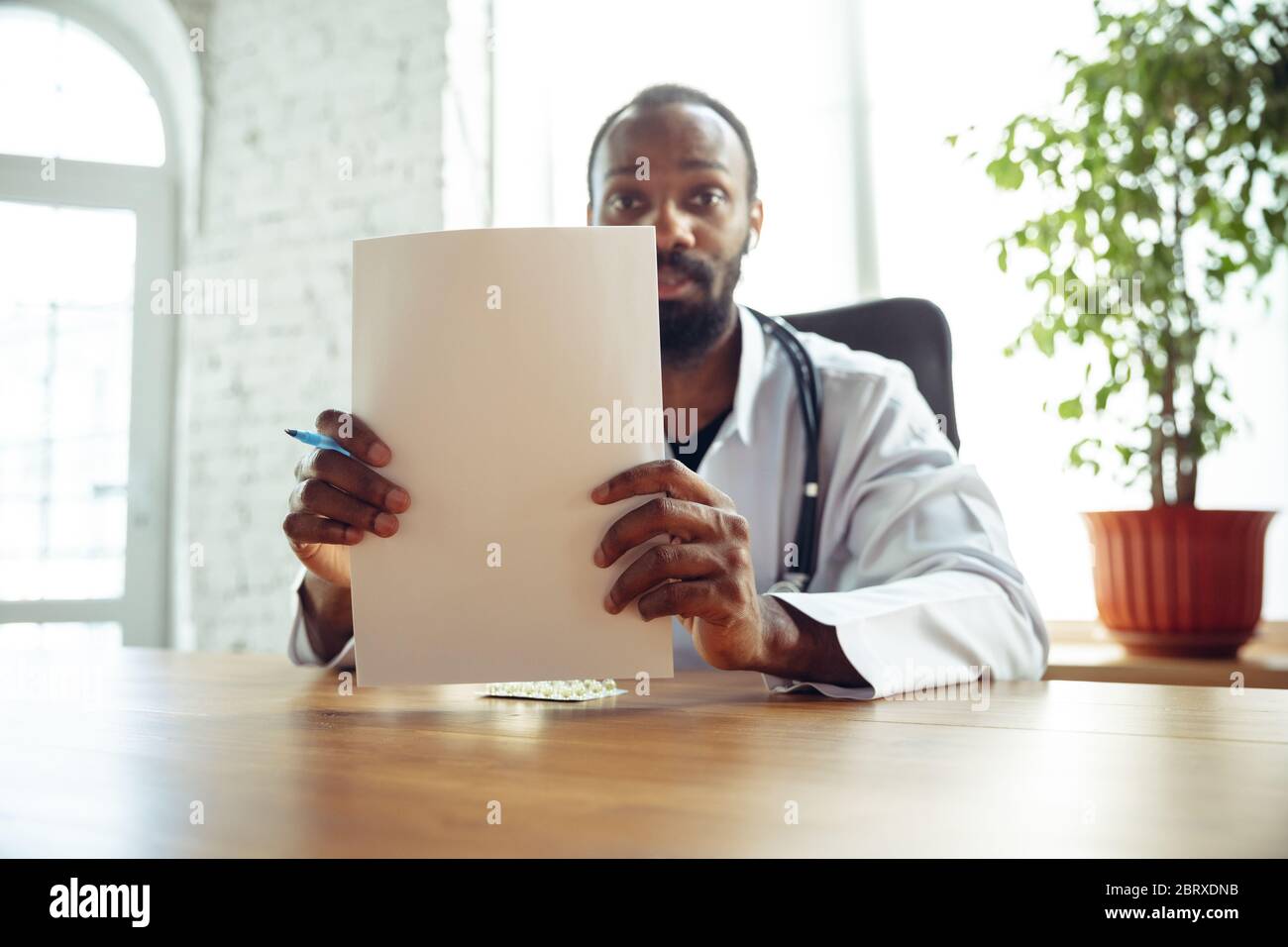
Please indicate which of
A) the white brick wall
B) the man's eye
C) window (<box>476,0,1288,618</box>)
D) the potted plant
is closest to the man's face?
the man's eye

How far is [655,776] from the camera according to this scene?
1.75ft

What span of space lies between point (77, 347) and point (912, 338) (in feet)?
9.93

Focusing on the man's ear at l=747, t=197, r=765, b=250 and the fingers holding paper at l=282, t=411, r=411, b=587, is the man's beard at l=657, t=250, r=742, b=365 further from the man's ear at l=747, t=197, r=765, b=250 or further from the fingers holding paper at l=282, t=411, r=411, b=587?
the fingers holding paper at l=282, t=411, r=411, b=587

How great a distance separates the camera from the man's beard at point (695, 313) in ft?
5.17

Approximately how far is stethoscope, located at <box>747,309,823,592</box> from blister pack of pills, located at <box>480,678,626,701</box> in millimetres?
313

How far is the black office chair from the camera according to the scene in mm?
1510

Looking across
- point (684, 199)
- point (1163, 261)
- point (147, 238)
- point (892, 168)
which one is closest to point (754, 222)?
point (684, 199)

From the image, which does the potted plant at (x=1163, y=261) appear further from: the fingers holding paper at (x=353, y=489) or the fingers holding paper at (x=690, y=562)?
the fingers holding paper at (x=353, y=489)

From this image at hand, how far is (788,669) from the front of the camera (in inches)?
34.6

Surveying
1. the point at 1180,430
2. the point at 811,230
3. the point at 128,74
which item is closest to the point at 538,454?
the point at 1180,430

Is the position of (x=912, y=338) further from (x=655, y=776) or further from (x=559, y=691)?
(x=655, y=776)
